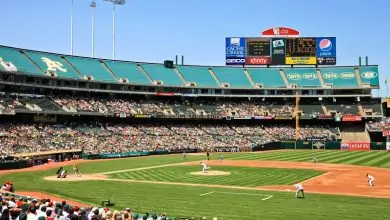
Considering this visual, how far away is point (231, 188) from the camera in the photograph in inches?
1363

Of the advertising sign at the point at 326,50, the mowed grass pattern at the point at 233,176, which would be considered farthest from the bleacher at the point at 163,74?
the mowed grass pattern at the point at 233,176

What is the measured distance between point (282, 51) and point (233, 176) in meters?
59.7

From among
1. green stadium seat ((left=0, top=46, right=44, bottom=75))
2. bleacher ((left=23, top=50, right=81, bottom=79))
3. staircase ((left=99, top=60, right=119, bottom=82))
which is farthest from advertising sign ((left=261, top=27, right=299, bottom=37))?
green stadium seat ((left=0, top=46, right=44, bottom=75))

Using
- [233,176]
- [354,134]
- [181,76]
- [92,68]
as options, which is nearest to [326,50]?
[354,134]

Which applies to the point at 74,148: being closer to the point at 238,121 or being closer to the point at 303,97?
the point at 238,121

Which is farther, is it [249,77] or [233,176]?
[249,77]

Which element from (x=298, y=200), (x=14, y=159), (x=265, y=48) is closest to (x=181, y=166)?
(x=14, y=159)

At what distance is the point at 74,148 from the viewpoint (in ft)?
217

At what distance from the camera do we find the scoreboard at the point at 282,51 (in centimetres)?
9506

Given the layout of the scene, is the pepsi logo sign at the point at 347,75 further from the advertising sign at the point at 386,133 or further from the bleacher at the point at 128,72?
the bleacher at the point at 128,72

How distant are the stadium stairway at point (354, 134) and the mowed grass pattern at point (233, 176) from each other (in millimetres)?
48886

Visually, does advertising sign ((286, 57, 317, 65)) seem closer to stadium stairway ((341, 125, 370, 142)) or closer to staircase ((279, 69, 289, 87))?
staircase ((279, 69, 289, 87))

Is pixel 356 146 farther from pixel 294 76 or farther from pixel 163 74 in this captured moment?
pixel 163 74

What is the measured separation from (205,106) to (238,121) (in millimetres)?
8359
